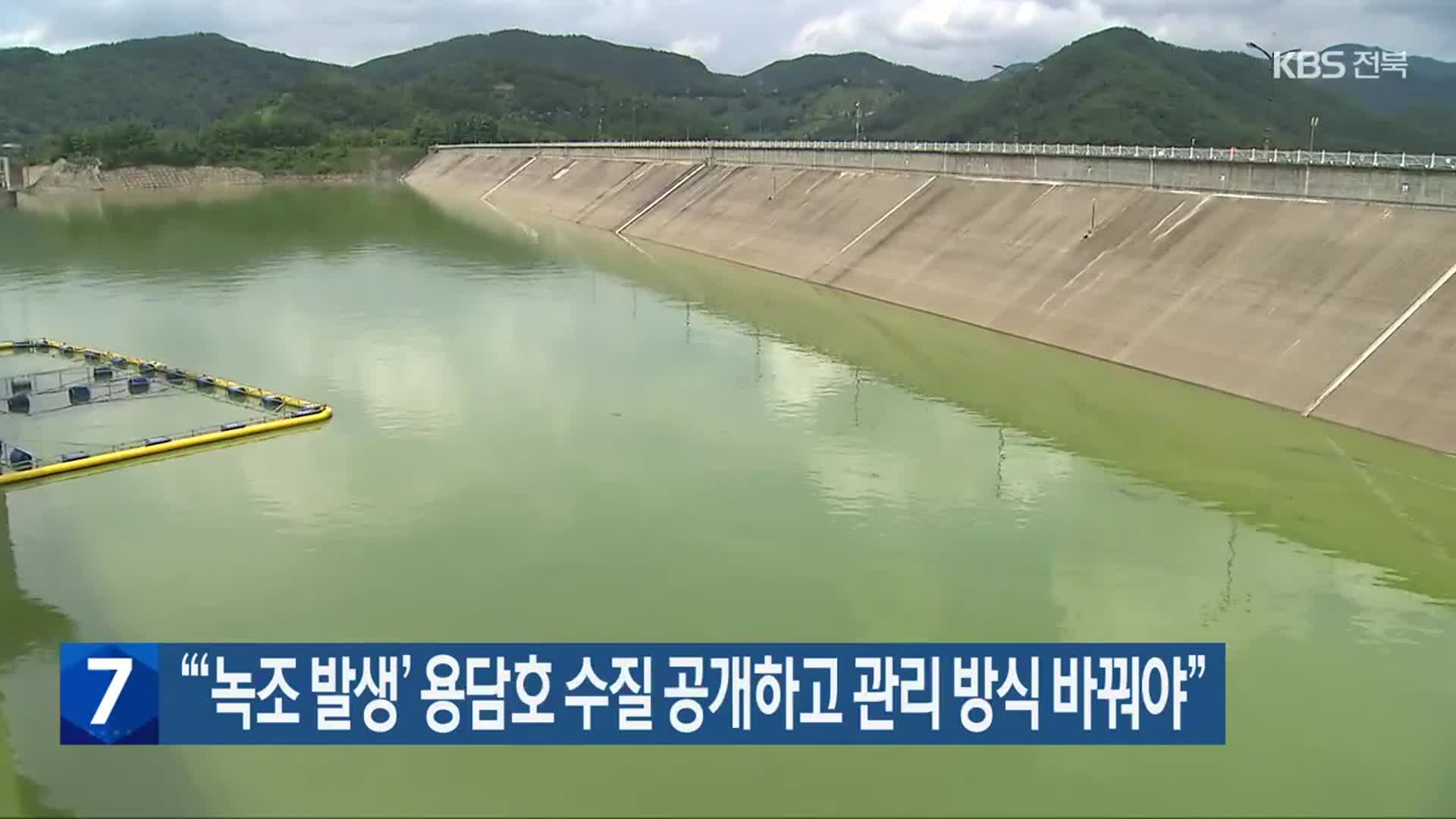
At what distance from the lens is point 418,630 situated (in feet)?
47.8

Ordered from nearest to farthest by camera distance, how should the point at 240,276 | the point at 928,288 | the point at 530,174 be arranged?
the point at 928,288
the point at 240,276
the point at 530,174

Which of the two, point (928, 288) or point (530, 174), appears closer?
point (928, 288)

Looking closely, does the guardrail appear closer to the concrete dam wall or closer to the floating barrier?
the concrete dam wall

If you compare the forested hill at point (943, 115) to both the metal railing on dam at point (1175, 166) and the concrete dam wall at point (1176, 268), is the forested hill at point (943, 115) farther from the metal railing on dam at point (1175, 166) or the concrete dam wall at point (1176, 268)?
the concrete dam wall at point (1176, 268)

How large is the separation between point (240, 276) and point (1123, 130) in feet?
247

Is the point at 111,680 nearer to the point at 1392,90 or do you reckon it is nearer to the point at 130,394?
the point at 130,394

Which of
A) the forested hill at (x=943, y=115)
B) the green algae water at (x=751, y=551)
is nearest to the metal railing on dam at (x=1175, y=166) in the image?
the green algae water at (x=751, y=551)

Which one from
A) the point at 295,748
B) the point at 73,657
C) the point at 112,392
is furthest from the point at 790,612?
the point at 112,392

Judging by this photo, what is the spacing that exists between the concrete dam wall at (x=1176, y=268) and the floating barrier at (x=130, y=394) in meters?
20.0

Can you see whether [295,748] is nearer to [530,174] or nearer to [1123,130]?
[530,174]

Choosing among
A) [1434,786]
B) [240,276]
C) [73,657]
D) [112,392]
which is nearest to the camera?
[1434,786]
